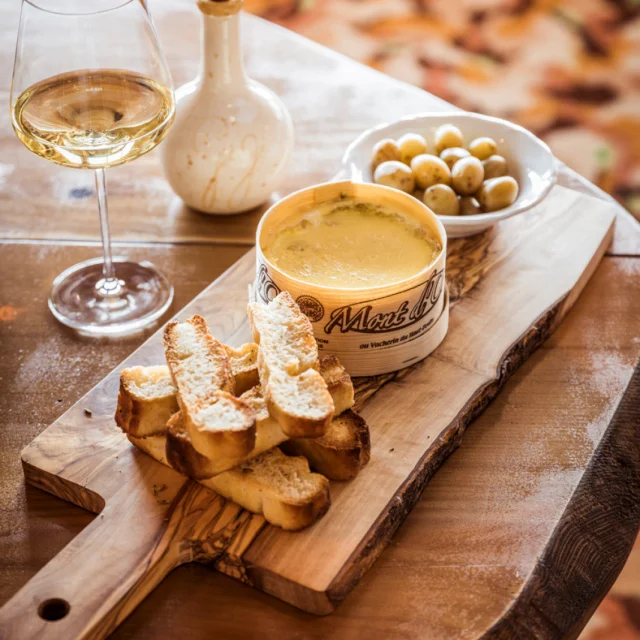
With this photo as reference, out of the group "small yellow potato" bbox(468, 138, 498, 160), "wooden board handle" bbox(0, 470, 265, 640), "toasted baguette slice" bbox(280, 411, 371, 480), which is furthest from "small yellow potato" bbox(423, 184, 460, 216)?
"wooden board handle" bbox(0, 470, 265, 640)

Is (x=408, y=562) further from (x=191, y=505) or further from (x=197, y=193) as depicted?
(x=197, y=193)

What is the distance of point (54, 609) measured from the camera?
855 mm

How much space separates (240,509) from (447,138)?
29.6 inches

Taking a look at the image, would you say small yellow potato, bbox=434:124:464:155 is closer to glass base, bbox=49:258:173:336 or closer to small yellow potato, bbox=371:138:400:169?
small yellow potato, bbox=371:138:400:169

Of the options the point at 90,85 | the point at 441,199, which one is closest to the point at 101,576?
the point at 90,85

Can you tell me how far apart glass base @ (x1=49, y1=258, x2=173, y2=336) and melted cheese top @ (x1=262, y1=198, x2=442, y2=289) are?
0.22 metres

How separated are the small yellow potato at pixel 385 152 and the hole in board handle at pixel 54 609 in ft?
2.71

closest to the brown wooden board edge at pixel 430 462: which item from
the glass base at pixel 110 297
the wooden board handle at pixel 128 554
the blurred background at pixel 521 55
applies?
the wooden board handle at pixel 128 554

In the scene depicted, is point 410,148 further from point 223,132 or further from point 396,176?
point 223,132

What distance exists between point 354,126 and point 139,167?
0.42 metres

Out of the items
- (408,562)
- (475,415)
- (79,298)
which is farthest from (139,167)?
(408,562)

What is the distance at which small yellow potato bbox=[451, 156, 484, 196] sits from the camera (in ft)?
4.43

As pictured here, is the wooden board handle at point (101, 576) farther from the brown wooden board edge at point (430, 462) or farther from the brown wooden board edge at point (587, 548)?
the brown wooden board edge at point (587, 548)

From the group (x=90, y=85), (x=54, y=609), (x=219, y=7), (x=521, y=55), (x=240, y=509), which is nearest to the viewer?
(x=54, y=609)
